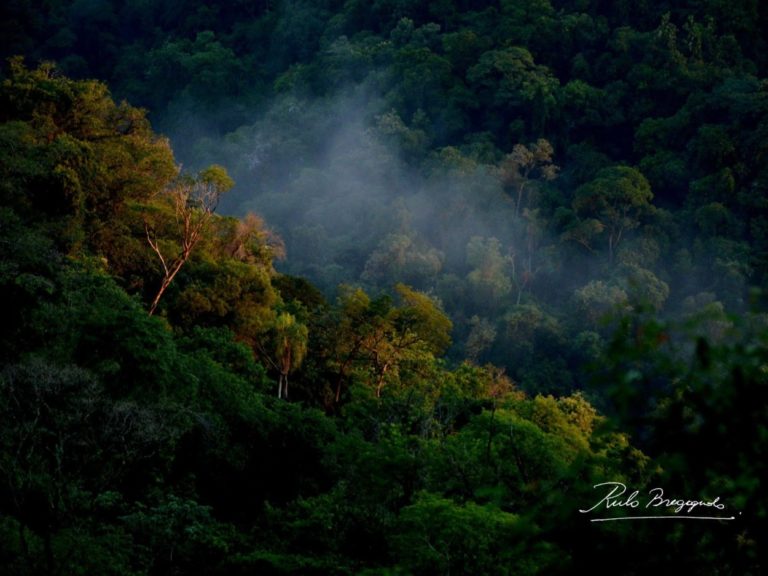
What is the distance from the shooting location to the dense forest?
180 inches

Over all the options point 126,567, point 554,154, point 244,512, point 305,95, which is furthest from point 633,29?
point 126,567

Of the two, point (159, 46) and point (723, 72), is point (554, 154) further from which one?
point (159, 46)

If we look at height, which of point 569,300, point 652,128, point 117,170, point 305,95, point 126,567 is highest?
point 305,95

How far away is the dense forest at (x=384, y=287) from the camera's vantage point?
15.0 ft

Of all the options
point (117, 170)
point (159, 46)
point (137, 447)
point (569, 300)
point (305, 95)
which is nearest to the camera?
point (137, 447)

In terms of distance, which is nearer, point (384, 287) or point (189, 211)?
point (189, 211)

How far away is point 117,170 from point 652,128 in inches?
1510

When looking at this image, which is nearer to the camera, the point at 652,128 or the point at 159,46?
the point at 652,128

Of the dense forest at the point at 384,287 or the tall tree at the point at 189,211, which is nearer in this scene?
the dense forest at the point at 384,287

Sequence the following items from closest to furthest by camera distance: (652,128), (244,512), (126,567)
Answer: (126,567), (244,512), (652,128)

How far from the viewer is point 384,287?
44844mm

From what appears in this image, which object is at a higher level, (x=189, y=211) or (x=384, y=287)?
(x=384, y=287)

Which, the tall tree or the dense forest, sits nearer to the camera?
the dense forest

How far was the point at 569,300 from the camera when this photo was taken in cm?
4519
